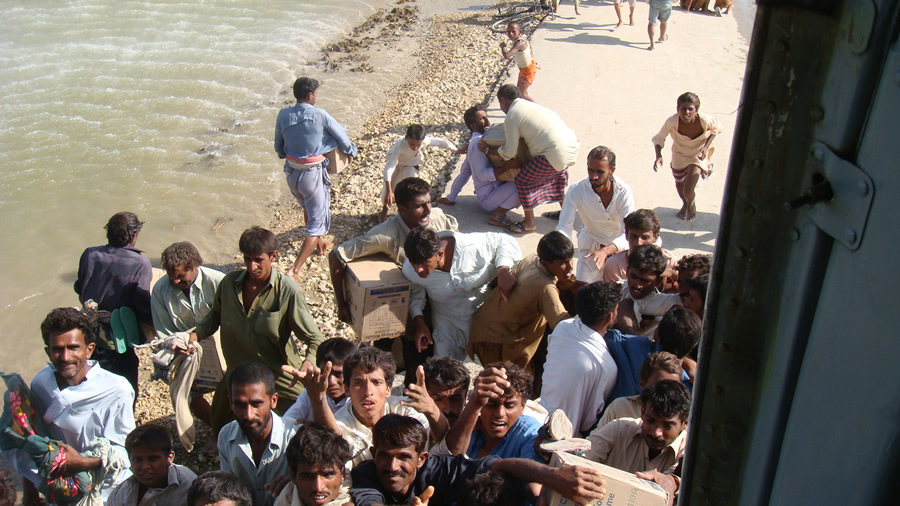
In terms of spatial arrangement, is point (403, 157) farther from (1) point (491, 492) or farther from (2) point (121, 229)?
(1) point (491, 492)

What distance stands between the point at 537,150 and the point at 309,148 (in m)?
2.14

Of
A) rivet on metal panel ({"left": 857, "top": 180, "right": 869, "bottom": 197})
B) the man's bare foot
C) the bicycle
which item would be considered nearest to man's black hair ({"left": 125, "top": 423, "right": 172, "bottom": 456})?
rivet on metal panel ({"left": 857, "top": 180, "right": 869, "bottom": 197})

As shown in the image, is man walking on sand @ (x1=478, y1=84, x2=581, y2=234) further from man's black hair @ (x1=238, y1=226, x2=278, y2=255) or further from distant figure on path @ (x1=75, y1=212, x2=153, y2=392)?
distant figure on path @ (x1=75, y1=212, x2=153, y2=392)

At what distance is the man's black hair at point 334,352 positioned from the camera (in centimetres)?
429

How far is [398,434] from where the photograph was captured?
Answer: 10.7 feet

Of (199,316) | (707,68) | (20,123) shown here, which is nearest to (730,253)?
(199,316)

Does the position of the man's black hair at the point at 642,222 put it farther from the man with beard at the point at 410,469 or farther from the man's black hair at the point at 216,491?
the man's black hair at the point at 216,491

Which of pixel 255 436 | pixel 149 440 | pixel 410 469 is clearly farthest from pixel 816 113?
pixel 149 440

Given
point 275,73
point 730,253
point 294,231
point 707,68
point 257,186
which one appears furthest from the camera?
point 275,73

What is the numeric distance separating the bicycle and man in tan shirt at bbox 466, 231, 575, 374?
40.4ft

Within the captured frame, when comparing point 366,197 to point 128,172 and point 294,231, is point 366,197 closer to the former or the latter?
point 294,231

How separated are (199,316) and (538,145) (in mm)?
3580

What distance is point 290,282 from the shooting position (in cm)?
471

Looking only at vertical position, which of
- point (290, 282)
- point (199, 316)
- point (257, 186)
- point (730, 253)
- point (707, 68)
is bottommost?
point (257, 186)
